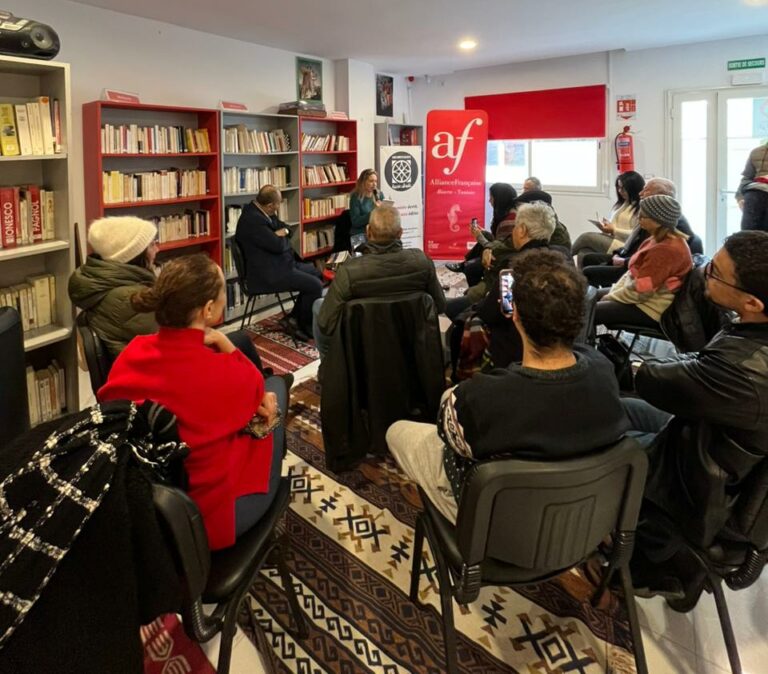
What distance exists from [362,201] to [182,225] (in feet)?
6.19

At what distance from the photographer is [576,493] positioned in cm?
125

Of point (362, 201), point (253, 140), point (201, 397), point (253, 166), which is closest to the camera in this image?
point (201, 397)

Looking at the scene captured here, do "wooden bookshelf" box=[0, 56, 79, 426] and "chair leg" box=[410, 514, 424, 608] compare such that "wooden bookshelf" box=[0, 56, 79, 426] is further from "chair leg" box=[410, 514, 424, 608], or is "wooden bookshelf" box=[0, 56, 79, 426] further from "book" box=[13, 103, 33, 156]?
"chair leg" box=[410, 514, 424, 608]

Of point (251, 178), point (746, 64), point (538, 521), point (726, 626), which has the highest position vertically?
point (746, 64)

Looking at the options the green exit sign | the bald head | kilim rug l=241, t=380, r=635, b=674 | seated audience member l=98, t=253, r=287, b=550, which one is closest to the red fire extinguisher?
the green exit sign

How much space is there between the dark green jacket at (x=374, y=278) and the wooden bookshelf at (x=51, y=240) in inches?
56.9

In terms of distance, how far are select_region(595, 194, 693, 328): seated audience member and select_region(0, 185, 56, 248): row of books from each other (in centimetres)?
305

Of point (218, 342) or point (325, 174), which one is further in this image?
point (325, 174)

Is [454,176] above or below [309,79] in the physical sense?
below

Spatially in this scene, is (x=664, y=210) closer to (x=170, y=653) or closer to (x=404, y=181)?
(x=170, y=653)

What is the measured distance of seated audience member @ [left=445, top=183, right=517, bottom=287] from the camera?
14.1 feet

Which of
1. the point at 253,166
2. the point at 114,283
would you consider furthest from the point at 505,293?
the point at 253,166

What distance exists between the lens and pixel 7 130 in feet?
8.54

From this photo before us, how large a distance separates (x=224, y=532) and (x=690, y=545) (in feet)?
4.16
